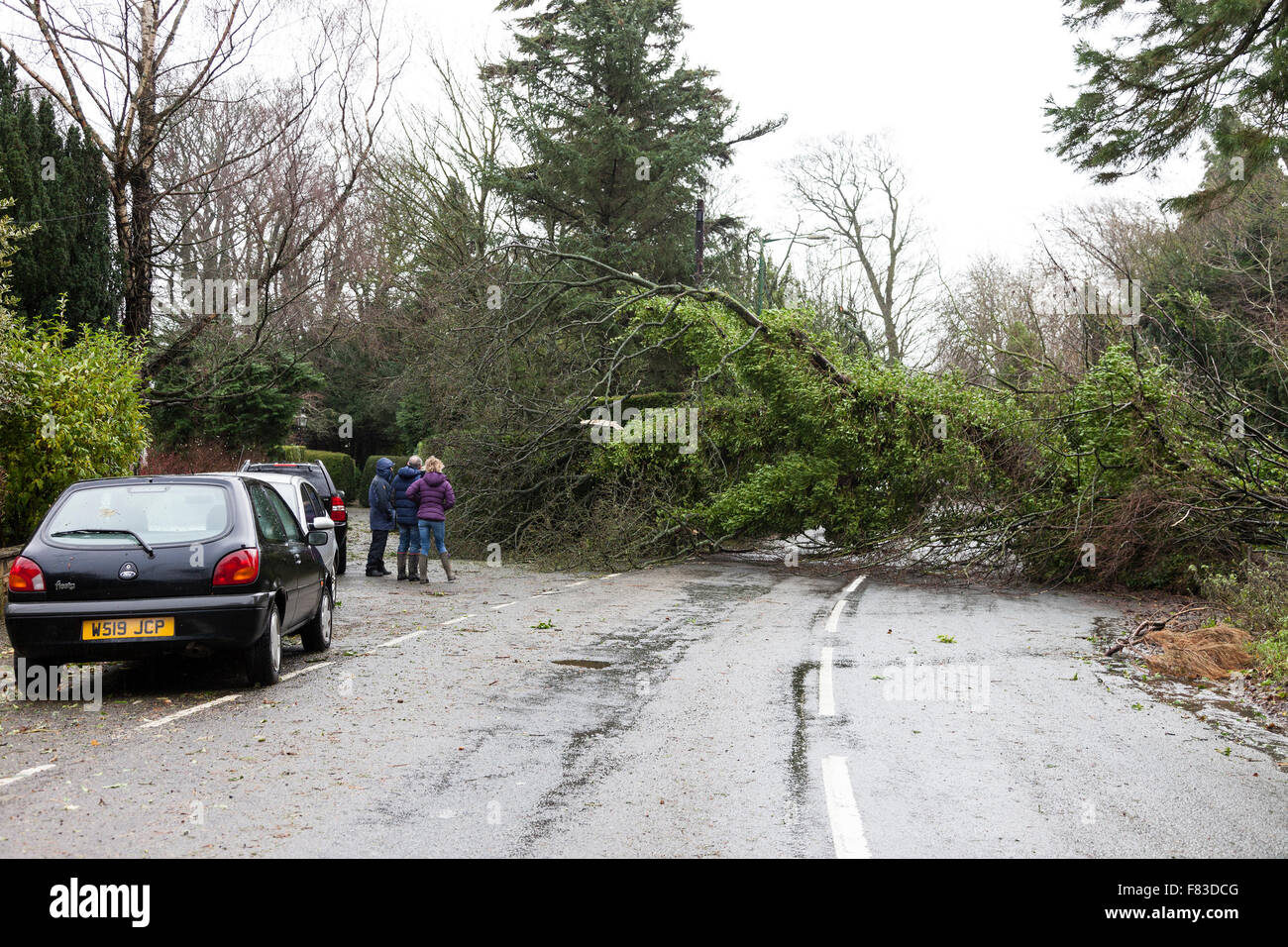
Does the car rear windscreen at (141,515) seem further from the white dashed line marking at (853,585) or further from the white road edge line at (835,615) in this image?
the white dashed line marking at (853,585)

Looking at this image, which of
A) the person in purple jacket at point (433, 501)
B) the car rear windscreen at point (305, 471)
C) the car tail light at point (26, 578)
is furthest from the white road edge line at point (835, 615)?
the car rear windscreen at point (305, 471)

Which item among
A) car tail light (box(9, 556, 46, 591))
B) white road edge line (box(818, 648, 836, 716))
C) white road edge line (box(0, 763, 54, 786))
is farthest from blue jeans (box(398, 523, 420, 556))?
white road edge line (box(0, 763, 54, 786))

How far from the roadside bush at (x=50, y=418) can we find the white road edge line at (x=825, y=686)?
9.04 metres

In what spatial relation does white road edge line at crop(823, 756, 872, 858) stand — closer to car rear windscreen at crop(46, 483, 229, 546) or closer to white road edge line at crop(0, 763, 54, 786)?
white road edge line at crop(0, 763, 54, 786)

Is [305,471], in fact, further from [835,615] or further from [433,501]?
[835,615]

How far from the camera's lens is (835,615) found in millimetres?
14336

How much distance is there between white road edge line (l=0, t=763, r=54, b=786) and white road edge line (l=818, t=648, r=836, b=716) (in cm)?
490

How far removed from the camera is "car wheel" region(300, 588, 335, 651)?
34.4ft

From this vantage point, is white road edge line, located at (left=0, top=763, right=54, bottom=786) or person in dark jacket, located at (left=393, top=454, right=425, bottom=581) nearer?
white road edge line, located at (left=0, top=763, right=54, bottom=786)

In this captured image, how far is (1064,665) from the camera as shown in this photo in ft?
35.0

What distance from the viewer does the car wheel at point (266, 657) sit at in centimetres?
841

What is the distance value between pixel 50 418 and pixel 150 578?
6.01 m

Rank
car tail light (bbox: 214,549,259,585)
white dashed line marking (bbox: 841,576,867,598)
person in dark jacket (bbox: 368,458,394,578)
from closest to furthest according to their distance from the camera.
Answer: car tail light (bbox: 214,549,259,585), white dashed line marking (bbox: 841,576,867,598), person in dark jacket (bbox: 368,458,394,578)

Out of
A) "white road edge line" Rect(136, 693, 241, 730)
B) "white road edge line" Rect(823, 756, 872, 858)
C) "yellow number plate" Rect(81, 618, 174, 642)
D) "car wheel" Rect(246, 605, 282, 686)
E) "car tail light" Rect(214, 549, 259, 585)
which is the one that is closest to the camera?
"white road edge line" Rect(823, 756, 872, 858)
